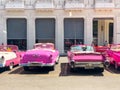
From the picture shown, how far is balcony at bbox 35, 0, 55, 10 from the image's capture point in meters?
33.5

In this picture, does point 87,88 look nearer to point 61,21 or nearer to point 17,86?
point 17,86

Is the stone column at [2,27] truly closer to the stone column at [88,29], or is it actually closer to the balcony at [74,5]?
the balcony at [74,5]

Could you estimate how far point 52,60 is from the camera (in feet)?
56.4

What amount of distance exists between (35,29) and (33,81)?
20.2 m

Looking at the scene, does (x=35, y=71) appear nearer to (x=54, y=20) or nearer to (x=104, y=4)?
(x=54, y=20)

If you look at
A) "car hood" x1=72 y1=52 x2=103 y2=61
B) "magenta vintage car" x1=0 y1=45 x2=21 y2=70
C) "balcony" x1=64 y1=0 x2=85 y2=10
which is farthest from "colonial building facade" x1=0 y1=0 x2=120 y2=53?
"car hood" x1=72 y1=52 x2=103 y2=61

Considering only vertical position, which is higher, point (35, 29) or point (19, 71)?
point (35, 29)

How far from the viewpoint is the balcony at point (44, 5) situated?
33.5 metres

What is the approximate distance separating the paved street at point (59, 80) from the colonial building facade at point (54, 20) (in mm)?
15932

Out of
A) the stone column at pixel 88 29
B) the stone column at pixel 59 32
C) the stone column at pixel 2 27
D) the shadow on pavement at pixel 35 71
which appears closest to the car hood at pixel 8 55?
the shadow on pavement at pixel 35 71

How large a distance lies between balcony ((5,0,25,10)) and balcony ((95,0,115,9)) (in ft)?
23.8

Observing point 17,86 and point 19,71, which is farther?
point 19,71

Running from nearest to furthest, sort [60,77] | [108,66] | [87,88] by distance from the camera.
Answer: [87,88], [60,77], [108,66]

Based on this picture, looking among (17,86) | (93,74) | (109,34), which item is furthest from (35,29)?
(17,86)
